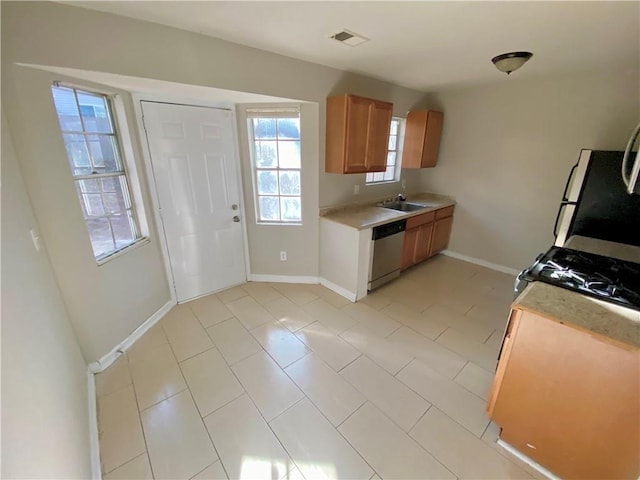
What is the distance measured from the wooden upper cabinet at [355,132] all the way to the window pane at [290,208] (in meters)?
0.53

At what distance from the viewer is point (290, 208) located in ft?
10.4

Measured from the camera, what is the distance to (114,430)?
1.62m

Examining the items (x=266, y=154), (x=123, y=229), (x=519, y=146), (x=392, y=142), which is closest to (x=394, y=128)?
(x=392, y=142)

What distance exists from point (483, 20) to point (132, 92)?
2632mm

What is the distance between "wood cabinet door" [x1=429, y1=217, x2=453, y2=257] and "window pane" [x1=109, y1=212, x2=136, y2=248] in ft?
11.7

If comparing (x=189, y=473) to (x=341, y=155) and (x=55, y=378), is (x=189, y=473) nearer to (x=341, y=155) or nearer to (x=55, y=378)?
(x=55, y=378)


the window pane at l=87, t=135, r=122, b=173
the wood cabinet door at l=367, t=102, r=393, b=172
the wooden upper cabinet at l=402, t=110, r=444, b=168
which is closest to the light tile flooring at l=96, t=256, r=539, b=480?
the window pane at l=87, t=135, r=122, b=173

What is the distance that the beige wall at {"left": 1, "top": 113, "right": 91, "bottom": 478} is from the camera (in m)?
0.84

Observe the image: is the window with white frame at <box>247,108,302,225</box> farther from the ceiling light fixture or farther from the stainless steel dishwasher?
the ceiling light fixture

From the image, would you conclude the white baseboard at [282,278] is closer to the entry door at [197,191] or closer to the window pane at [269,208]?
the entry door at [197,191]

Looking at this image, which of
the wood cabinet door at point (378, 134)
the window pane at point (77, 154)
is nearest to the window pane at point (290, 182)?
the wood cabinet door at point (378, 134)

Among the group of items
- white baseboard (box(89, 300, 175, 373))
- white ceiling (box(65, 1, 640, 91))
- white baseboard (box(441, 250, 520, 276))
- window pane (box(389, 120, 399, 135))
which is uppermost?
white ceiling (box(65, 1, 640, 91))

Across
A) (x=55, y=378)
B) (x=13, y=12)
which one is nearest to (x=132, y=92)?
(x=13, y=12)

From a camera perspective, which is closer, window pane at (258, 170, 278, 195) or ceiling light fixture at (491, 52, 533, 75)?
ceiling light fixture at (491, 52, 533, 75)
